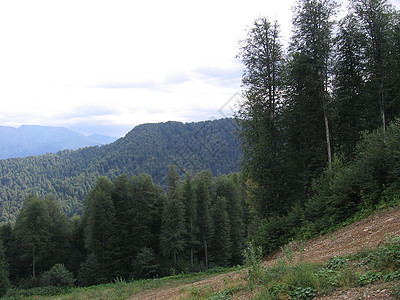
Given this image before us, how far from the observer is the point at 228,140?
150125 millimetres

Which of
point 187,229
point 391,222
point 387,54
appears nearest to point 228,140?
point 187,229

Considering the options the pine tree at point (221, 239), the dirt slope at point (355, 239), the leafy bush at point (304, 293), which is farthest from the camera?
the pine tree at point (221, 239)

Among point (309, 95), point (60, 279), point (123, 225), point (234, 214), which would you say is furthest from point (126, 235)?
point (309, 95)

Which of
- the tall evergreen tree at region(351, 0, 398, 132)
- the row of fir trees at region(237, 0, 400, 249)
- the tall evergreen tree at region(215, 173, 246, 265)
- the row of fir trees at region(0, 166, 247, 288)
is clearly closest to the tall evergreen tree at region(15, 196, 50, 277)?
the row of fir trees at region(0, 166, 247, 288)

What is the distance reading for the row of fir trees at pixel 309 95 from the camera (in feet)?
46.4

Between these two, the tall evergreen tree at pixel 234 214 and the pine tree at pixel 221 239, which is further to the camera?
the tall evergreen tree at pixel 234 214

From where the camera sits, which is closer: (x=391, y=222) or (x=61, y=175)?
(x=391, y=222)

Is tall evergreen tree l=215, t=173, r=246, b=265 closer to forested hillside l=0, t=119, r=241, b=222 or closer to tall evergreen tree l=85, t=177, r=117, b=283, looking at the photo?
tall evergreen tree l=85, t=177, r=117, b=283

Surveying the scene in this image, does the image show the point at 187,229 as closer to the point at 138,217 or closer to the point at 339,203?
the point at 138,217

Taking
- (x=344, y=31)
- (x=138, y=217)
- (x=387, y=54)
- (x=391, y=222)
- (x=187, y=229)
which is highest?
(x=344, y=31)

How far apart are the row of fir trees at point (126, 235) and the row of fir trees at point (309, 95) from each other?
53.4ft

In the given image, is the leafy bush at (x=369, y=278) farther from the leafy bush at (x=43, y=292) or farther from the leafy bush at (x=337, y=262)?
the leafy bush at (x=43, y=292)

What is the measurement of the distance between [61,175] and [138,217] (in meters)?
181

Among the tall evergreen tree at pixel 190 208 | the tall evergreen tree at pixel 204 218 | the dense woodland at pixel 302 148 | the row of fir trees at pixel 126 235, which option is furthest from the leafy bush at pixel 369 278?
the tall evergreen tree at pixel 204 218
